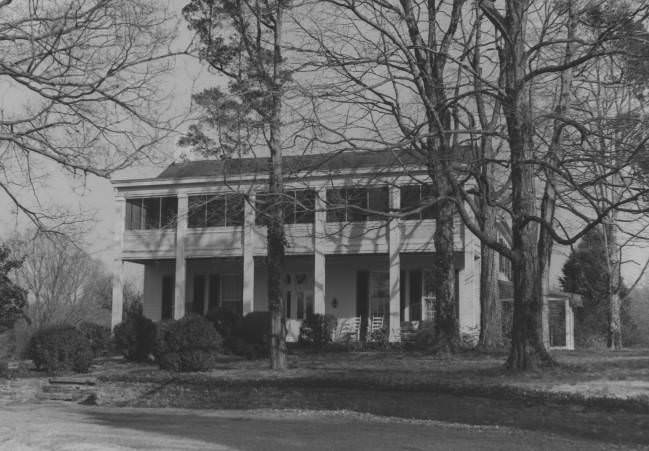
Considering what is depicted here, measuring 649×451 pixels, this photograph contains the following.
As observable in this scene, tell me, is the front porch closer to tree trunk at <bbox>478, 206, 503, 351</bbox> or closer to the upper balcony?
the upper balcony

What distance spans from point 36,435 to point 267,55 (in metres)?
12.0

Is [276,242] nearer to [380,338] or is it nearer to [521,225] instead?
[521,225]

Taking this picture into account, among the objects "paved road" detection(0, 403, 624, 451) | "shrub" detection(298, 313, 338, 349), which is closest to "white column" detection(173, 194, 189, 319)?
"shrub" detection(298, 313, 338, 349)

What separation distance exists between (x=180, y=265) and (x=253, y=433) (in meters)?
22.8

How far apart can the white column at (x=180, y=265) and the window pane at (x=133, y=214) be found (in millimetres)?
2129

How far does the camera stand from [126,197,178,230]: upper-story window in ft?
113

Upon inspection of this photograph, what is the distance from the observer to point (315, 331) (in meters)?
28.7

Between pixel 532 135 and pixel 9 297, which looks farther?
pixel 9 297

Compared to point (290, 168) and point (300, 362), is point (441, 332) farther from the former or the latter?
point (290, 168)

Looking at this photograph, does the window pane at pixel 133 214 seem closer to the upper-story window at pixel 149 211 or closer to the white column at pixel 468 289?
the upper-story window at pixel 149 211

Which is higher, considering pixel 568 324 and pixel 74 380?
pixel 568 324

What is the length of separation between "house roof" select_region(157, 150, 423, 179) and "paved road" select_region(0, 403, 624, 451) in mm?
4983

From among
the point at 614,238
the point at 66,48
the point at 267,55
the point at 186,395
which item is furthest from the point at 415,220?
the point at 66,48

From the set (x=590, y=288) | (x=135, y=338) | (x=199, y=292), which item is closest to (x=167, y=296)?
(x=199, y=292)
